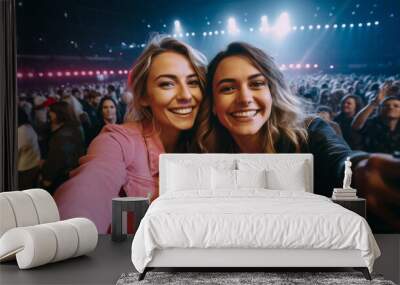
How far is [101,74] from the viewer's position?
7.27 m

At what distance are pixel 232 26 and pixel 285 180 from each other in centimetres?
194

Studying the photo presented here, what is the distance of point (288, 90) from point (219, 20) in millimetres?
1148

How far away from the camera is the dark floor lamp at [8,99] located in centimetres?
704

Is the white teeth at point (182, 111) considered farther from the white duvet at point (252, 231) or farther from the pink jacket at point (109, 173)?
the white duvet at point (252, 231)

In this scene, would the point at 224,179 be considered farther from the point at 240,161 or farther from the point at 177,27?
the point at 177,27

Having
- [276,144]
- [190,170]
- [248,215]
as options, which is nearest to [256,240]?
[248,215]

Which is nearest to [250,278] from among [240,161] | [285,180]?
[285,180]

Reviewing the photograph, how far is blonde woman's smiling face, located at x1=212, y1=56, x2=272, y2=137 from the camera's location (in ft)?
23.4

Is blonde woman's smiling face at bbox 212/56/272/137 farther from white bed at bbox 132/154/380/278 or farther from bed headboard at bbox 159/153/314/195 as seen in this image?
white bed at bbox 132/154/380/278

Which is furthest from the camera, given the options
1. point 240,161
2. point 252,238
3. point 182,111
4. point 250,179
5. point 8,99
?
point 182,111

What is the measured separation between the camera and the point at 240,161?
6.98m

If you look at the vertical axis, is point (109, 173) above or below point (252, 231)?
above

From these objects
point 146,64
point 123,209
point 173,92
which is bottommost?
point 123,209

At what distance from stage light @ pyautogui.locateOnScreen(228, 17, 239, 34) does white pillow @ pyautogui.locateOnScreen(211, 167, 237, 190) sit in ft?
5.69
